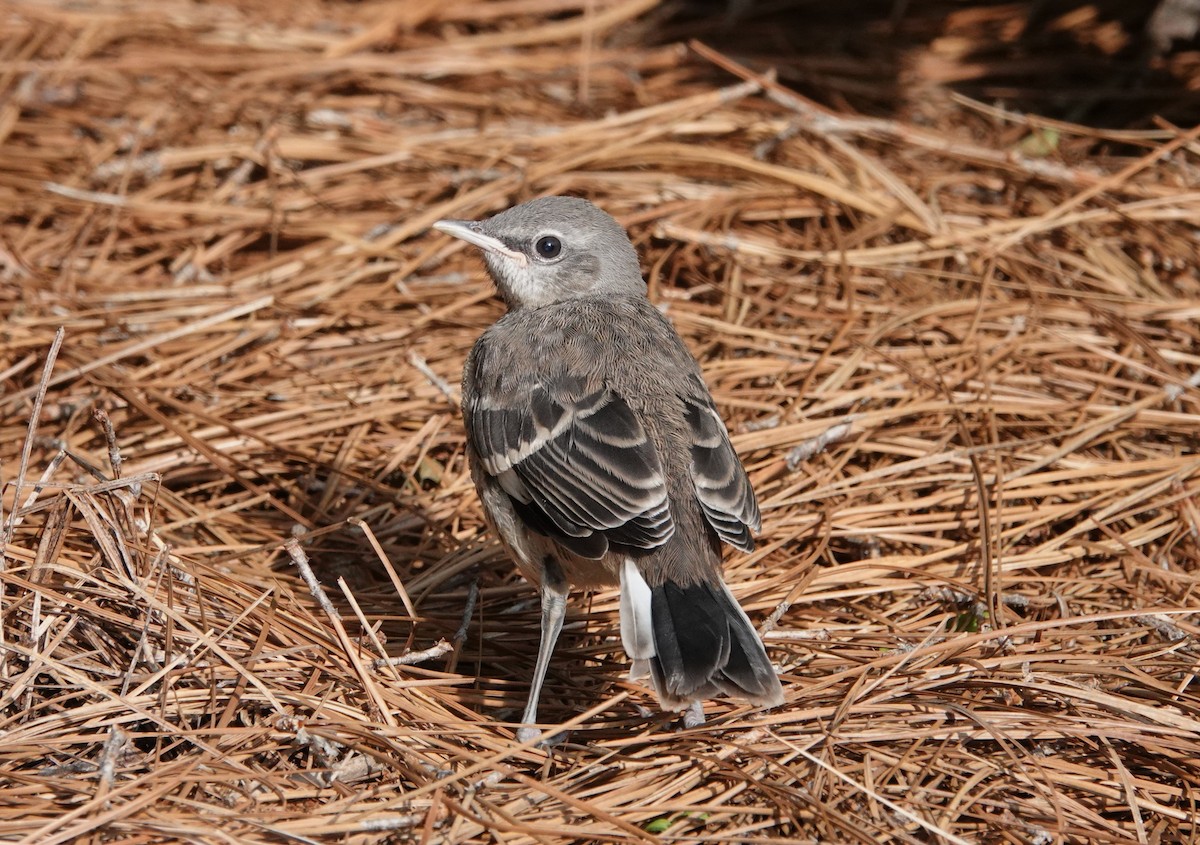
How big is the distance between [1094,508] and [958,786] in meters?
1.77

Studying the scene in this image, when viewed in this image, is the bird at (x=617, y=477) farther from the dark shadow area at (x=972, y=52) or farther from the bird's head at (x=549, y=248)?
the dark shadow area at (x=972, y=52)

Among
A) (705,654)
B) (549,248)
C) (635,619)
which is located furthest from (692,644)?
(549,248)

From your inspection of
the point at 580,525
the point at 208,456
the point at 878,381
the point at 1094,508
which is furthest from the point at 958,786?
the point at 208,456

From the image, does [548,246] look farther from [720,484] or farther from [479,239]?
[720,484]

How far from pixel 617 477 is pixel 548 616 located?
0.60 m

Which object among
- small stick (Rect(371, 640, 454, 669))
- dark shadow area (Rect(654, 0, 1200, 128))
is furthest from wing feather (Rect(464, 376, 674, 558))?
dark shadow area (Rect(654, 0, 1200, 128))

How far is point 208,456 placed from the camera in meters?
5.00

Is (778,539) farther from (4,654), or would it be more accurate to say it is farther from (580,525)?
(4,654)

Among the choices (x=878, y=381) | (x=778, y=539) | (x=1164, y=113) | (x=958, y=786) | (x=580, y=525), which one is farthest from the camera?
(x=1164, y=113)

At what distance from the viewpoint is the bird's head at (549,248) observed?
187 inches

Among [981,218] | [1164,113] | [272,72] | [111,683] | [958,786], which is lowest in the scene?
[958,786]

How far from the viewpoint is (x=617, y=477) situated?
3.79 m

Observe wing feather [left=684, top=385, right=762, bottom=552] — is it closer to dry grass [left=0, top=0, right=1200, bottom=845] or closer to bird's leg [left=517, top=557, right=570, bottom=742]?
dry grass [left=0, top=0, right=1200, bottom=845]

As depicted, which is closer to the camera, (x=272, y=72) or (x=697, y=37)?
(x=272, y=72)
